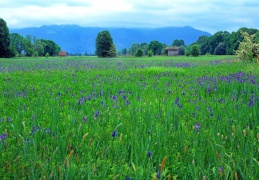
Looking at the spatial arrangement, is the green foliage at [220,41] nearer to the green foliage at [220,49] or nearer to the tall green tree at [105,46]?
the green foliage at [220,49]

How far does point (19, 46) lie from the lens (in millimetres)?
96500

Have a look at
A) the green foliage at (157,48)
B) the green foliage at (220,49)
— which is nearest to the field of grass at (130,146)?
the green foliage at (220,49)

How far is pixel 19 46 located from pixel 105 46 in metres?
42.4

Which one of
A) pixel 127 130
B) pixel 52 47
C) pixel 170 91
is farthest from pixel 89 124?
pixel 52 47

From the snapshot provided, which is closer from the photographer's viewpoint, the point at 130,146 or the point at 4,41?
the point at 130,146

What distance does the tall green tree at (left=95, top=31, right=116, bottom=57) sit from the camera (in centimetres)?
6531

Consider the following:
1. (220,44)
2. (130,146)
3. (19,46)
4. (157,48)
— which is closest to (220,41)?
(220,44)

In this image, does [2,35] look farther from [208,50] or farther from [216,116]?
[208,50]

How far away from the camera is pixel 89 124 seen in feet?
12.2

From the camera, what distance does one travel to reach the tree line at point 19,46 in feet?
181

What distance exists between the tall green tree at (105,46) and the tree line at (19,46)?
38.1 feet

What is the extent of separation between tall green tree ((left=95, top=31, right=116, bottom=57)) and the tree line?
38.1 ft

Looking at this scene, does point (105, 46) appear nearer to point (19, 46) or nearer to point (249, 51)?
point (19, 46)

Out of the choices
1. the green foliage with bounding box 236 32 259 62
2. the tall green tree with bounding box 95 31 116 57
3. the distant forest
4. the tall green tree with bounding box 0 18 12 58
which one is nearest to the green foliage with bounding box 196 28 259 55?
the distant forest
